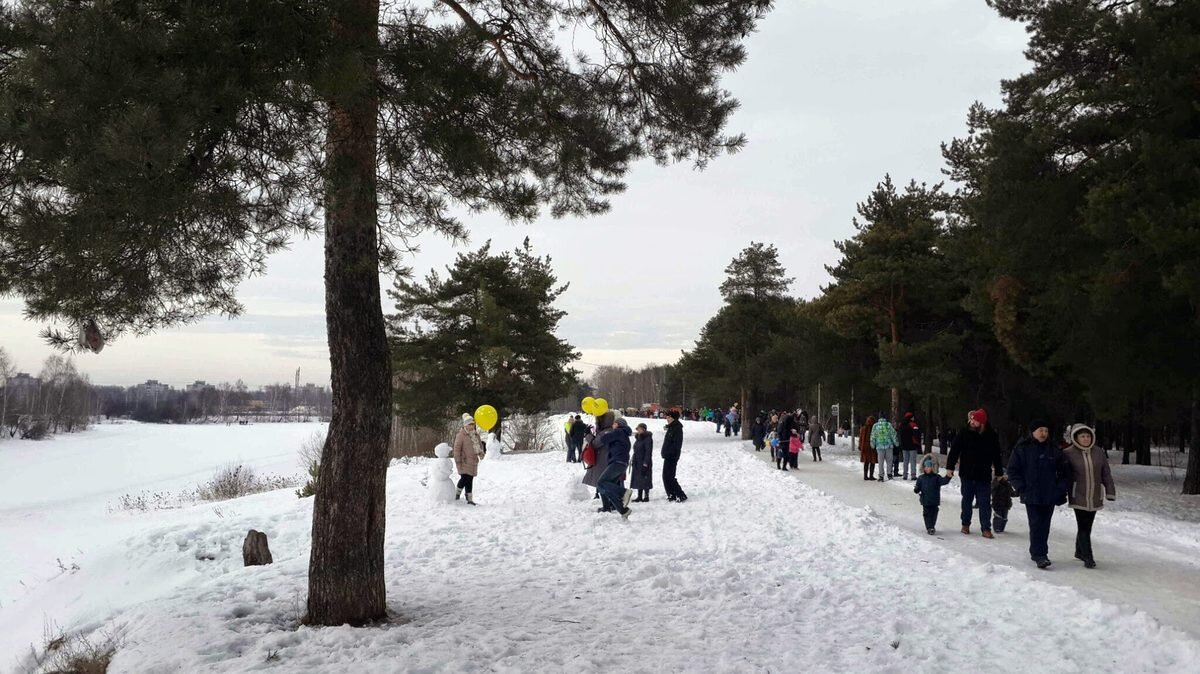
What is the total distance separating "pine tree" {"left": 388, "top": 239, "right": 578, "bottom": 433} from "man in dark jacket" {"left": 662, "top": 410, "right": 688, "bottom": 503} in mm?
15045

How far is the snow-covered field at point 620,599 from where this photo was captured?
17.7 feet

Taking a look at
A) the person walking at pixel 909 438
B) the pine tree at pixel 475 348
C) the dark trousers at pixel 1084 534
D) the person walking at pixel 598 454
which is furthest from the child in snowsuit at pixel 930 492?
the pine tree at pixel 475 348

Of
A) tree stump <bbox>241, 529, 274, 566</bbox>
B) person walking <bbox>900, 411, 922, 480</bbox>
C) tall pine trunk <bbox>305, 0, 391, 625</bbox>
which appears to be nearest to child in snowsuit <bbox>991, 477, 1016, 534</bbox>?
person walking <bbox>900, 411, 922, 480</bbox>

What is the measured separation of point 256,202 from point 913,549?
854 centimetres

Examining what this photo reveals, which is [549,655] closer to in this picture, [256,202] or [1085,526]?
[256,202]

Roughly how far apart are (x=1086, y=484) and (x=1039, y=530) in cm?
81

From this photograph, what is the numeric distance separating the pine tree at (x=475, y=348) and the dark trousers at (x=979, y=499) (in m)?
20.2

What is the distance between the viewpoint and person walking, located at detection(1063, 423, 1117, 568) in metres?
8.80

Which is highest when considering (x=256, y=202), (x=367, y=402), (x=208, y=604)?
(x=256, y=202)

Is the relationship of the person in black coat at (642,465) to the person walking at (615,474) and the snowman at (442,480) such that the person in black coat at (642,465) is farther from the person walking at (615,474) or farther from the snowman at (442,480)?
the snowman at (442,480)

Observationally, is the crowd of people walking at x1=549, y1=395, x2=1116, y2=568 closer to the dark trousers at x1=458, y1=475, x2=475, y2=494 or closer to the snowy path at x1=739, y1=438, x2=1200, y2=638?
the dark trousers at x1=458, y1=475, x2=475, y2=494

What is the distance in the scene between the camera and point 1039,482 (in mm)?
8938

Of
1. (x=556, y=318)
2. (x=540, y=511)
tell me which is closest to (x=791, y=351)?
(x=556, y=318)

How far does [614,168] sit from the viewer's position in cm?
830
